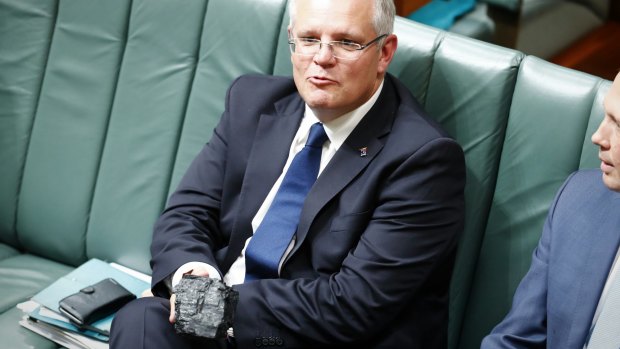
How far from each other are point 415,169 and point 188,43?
0.87 m

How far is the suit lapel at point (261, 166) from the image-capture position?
7.24 ft

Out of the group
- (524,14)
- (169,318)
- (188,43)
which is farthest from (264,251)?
(524,14)

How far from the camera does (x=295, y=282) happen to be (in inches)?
80.4

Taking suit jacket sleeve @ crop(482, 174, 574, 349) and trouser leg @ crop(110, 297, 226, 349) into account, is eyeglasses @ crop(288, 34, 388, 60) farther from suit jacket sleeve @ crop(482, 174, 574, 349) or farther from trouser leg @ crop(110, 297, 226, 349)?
trouser leg @ crop(110, 297, 226, 349)

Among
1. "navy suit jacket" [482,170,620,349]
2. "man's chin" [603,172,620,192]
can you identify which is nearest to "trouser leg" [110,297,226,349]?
"navy suit jacket" [482,170,620,349]

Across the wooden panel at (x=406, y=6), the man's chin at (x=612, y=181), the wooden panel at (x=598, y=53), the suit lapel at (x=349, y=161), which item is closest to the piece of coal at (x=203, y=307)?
the suit lapel at (x=349, y=161)

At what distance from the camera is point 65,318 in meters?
2.27

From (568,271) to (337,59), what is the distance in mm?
695

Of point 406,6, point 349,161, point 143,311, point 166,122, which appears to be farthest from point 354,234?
point 406,6

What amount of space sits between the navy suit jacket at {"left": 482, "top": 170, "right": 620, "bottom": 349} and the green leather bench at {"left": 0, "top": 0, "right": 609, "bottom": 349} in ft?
0.82

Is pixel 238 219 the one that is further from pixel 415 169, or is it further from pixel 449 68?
pixel 449 68

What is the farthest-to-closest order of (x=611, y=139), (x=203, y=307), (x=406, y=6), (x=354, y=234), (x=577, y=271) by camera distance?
(x=406, y=6) → (x=354, y=234) → (x=203, y=307) → (x=577, y=271) → (x=611, y=139)

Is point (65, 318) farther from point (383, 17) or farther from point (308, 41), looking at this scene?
point (383, 17)

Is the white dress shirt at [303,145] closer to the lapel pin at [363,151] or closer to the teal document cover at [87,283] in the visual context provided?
the lapel pin at [363,151]
